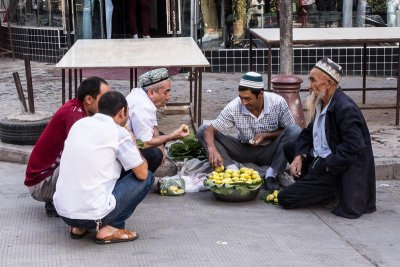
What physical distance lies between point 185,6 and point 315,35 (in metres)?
4.39

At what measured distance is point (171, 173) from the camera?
843cm

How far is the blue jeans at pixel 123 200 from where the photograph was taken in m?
6.12

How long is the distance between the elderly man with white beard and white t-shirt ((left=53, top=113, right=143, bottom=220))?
169 centimetres

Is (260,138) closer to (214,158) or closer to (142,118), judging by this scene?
(214,158)

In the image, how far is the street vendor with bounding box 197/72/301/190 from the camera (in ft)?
25.5

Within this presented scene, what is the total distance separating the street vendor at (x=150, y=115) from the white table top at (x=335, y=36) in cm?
269

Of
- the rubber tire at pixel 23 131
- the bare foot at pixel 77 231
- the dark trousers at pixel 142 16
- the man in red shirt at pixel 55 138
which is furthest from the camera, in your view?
the dark trousers at pixel 142 16

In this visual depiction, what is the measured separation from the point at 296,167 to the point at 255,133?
0.77 meters

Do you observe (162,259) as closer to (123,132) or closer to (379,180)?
(123,132)

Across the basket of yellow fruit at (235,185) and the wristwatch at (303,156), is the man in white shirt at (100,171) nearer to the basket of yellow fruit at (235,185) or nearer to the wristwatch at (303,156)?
the basket of yellow fruit at (235,185)

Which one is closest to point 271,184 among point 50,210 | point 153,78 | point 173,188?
point 173,188

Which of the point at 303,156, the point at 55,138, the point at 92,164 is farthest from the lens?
the point at 303,156

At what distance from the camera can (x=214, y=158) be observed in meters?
7.79

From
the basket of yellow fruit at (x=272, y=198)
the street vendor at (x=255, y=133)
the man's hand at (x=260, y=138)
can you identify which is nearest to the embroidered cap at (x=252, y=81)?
the street vendor at (x=255, y=133)
